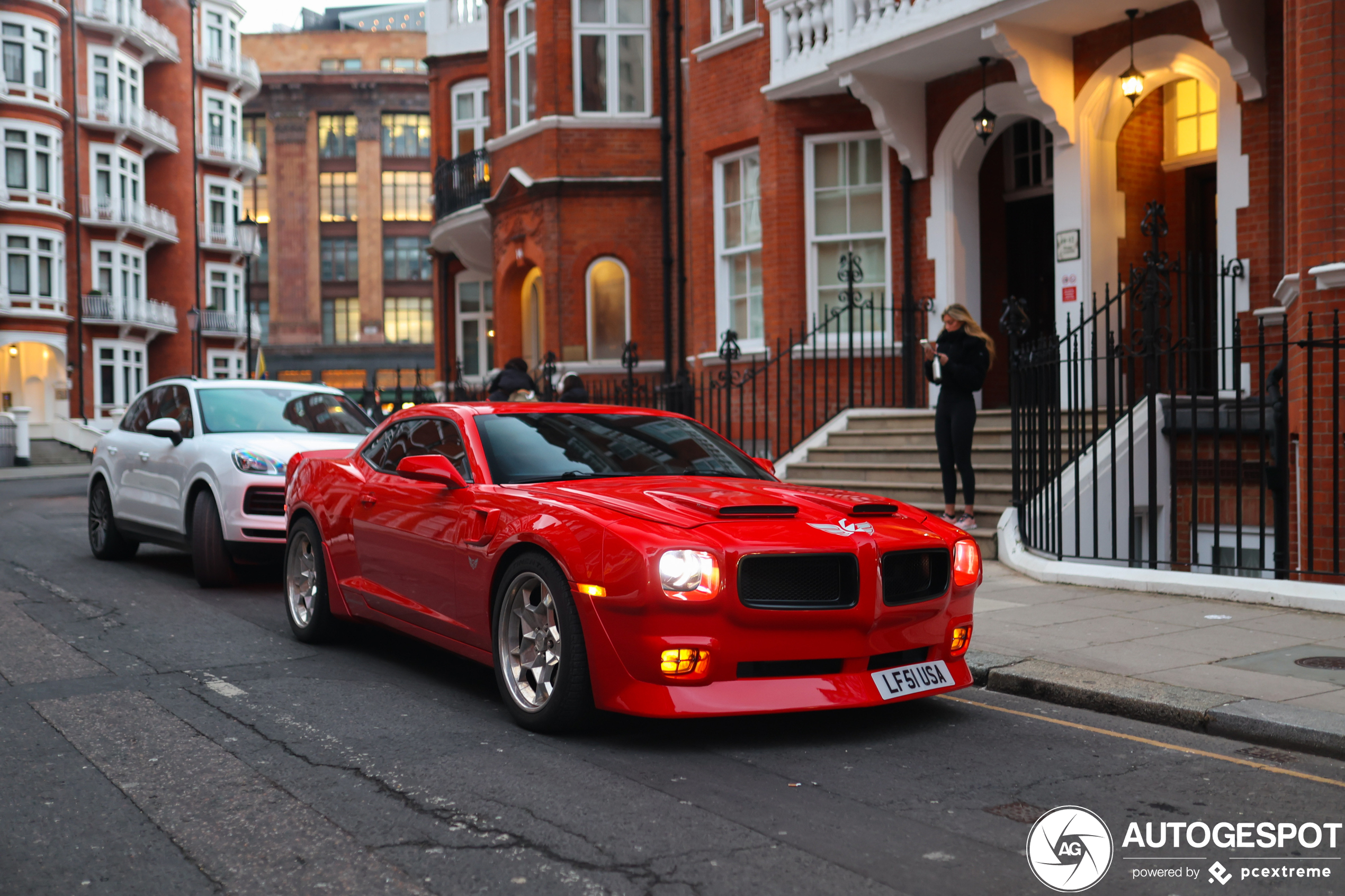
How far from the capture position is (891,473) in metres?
12.9

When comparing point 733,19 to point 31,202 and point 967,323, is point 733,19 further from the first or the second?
point 31,202

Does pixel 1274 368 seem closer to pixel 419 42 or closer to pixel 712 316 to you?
pixel 712 316

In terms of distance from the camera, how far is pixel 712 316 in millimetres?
18125

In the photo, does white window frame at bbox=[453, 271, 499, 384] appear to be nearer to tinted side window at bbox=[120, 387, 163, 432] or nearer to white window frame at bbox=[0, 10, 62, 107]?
tinted side window at bbox=[120, 387, 163, 432]

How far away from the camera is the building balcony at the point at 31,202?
4216 centimetres

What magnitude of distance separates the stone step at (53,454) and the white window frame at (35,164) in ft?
27.6

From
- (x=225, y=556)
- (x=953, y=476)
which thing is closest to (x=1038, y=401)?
(x=953, y=476)

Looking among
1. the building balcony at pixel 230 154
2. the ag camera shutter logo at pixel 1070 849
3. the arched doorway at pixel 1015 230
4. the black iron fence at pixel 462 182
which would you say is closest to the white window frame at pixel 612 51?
the black iron fence at pixel 462 182

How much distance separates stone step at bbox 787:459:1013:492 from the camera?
1181 centimetres

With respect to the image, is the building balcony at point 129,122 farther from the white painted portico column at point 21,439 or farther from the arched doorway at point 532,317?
the arched doorway at point 532,317

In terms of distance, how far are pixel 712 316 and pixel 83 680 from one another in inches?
496

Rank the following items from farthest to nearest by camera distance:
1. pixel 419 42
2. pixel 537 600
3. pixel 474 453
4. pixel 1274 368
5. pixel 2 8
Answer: pixel 419 42 → pixel 2 8 → pixel 1274 368 → pixel 474 453 → pixel 537 600

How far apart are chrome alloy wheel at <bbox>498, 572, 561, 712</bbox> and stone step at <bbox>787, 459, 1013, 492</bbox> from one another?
6892 millimetres

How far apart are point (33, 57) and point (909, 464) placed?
134 ft
